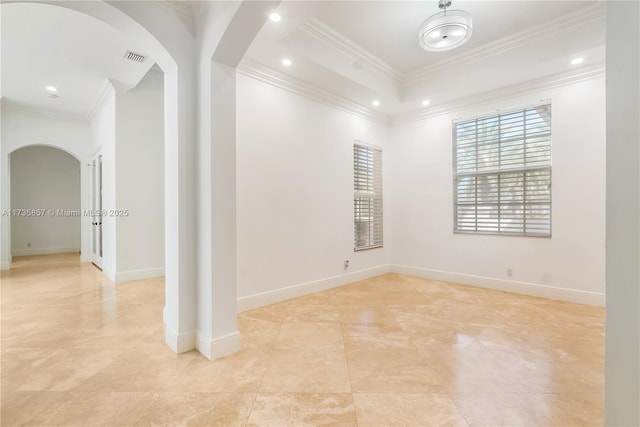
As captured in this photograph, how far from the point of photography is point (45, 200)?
24.8 ft

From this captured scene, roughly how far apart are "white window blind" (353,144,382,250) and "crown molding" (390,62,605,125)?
950 mm

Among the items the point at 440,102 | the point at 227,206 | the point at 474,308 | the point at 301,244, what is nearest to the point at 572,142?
the point at 440,102

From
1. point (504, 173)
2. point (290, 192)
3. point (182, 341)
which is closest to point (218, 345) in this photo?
point (182, 341)

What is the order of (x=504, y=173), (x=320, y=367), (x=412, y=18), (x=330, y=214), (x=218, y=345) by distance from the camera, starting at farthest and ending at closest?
(x=330, y=214)
(x=504, y=173)
(x=412, y=18)
(x=218, y=345)
(x=320, y=367)

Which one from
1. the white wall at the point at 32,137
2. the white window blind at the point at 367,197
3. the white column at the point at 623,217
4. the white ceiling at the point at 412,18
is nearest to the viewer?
the white column at the point at 623,217

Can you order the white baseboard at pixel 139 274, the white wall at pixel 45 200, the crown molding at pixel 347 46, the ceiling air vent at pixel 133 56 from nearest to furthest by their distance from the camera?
the crown molding at pixel 347 46 < the ceiling air vent at pixel 133 56 < the white baseboard at pixel 139 274 < the white wall at pixel 45 200

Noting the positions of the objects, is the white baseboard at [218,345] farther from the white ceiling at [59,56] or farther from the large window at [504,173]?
the large window at [504,173]

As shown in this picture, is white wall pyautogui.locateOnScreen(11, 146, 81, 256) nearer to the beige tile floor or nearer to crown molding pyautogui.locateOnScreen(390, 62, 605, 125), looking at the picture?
the beige tile floor

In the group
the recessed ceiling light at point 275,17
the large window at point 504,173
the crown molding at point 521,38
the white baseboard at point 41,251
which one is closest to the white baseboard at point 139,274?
the recessed ceiling light at point 275,17

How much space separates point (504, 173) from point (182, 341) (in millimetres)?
4477

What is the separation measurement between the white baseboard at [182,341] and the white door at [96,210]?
4469mm

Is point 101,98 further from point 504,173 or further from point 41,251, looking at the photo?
point 504,173

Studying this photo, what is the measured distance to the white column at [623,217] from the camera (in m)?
0.60

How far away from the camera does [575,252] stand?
3.57 meters
